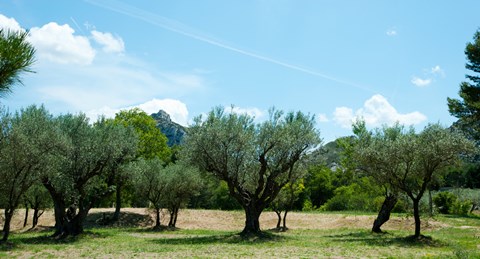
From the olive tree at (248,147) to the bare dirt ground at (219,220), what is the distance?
13.4 metres

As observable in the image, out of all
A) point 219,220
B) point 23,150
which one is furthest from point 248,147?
point 219,220

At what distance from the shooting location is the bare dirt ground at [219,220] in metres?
39.5

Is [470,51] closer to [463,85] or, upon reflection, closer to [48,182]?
[463,85]

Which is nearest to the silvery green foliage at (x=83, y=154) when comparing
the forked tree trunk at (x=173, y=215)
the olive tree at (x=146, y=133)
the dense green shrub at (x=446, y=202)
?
the forked tree trunk at (x=173, y=215)

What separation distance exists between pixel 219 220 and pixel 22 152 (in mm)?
28003

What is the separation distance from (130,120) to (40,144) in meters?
25.0

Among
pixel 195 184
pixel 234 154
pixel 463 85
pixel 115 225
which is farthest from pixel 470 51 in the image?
pixel 115 225

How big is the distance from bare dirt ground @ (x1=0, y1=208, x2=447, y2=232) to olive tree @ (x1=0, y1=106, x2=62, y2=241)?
18431mm

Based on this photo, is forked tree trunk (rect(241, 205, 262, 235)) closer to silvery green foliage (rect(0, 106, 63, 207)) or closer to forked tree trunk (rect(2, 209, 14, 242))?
silvery green foliage (rect(0, 106, 63, 207))

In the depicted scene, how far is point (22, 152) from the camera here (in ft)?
72.0

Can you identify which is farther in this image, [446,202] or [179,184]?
[446,202]

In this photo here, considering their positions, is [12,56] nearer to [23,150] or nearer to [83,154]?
[23,150]

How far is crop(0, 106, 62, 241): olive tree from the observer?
2181 centimetres

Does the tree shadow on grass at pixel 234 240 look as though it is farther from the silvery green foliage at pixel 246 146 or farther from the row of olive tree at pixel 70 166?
the row of olive tree at pixel 70 166
